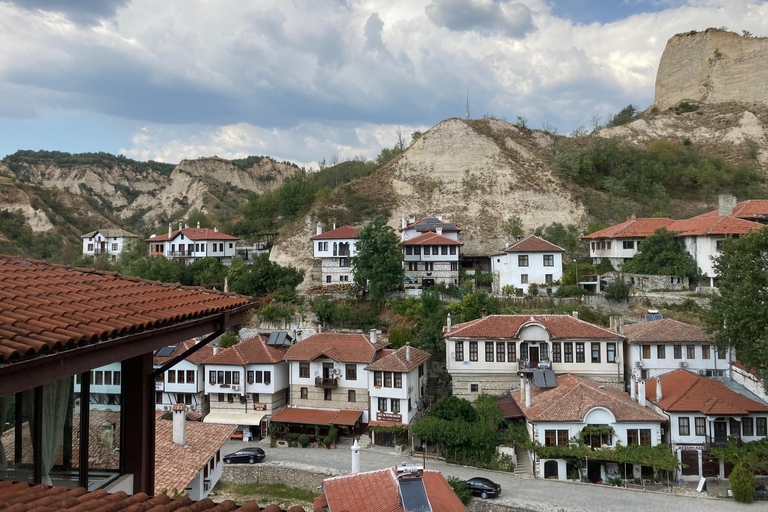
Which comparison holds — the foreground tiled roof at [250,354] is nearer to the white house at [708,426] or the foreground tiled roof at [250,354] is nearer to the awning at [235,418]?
the awning at [235,418]

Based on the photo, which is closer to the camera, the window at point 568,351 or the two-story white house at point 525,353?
the two-story white house at point 525,353

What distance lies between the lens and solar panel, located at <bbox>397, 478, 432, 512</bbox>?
14.4m

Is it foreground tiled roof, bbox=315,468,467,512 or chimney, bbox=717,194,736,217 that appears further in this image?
chimney, bbox=717,194,736,217

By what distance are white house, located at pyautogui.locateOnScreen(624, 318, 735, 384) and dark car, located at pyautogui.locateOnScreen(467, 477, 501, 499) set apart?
10945 mm

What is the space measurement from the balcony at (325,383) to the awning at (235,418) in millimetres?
3583

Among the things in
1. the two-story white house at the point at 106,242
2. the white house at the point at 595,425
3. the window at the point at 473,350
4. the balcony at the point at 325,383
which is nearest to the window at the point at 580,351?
the white house at the point at 595,425

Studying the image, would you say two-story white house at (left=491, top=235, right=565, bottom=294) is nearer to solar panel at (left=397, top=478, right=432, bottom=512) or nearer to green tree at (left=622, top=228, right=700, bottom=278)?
green tree at (left=622, top=228, right=700, bottom=278)

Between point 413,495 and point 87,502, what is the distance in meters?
13.3

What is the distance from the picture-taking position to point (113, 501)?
9.77ft

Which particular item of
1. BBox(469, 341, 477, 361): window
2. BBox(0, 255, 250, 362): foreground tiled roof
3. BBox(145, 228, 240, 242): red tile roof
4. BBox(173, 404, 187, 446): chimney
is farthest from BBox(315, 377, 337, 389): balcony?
BBox(145, 228, 240, 242): red tile roof

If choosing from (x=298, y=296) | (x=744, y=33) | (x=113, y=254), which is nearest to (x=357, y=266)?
(x=298, y=296)

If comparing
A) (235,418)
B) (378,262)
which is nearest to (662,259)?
(378,262)

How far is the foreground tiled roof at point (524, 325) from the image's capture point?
28453 mm

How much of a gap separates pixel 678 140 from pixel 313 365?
66.9m
